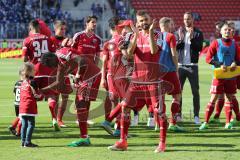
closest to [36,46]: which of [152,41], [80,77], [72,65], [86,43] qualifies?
[72,65]

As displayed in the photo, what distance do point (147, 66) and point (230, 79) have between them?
9.36 ft

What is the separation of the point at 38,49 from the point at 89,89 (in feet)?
5.14

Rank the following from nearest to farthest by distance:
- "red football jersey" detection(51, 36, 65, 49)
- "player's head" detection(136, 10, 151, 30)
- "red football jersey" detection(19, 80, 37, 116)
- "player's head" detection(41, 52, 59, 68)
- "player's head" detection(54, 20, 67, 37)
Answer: "player's head" detection(136, 10, 151, 30), "red football jersey" detection(19, 80, 37, 116), "player's head" detection(41, 52, 59, 68), "red football jersey" detection(51, 36, 65, 49), "player's head" detection(54, 20, 67, 37)

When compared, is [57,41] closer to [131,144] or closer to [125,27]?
[125,27]

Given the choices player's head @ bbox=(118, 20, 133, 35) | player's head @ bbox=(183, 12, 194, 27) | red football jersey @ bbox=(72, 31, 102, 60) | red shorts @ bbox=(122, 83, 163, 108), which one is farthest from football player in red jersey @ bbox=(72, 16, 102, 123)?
red shorts @ bbox=(122, 83, 163, 108)

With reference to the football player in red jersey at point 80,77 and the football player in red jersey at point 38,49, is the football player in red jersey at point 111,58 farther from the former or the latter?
the football player in red jersey at point 38,49

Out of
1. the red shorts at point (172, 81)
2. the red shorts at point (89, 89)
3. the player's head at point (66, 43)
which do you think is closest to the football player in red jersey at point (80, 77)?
the red shorts at point (89, 89)

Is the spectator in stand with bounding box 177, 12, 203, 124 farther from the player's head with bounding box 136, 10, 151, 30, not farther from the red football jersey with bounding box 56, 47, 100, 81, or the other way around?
the player's head with bounding box 136, 10, 151, 30

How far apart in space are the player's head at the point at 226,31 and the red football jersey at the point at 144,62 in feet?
7.87

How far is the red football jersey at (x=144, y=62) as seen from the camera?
8.99 m

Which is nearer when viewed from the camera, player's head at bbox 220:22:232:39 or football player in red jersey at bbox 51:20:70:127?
player's head at bbox 220:22:232:39

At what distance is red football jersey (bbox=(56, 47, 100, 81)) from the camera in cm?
1068

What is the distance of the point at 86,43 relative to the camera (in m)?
11.3

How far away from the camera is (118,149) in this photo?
915 centimetres
